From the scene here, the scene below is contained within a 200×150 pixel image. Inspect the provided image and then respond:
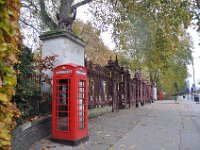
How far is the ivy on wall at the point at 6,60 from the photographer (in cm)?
229

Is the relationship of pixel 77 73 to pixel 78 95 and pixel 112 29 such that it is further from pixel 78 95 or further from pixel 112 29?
pixel 112 29

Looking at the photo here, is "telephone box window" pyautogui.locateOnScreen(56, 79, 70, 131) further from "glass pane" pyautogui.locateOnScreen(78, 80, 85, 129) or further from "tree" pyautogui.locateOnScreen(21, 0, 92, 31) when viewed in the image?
"tree" pyautogui.locateOnScreen(21, 0, 92, 31)

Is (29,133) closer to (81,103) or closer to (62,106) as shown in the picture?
(62,106)

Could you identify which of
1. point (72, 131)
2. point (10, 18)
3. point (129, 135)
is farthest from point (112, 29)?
point (10, 18)

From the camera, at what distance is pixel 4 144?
2.29 metres

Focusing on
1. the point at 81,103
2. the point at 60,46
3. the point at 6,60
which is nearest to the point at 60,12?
the point at 60,46

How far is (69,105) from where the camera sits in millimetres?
6477

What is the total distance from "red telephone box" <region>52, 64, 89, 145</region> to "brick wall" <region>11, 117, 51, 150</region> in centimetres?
35

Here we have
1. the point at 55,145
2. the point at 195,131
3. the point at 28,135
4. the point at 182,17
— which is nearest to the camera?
the point at 28,135

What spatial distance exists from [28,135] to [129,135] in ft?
10.1

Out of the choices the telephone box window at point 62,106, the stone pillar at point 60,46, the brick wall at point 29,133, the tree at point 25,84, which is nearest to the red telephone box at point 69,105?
the telephone box window at point 62,106

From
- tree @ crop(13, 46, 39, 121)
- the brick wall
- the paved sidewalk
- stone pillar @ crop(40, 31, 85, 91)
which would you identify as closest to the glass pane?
the paved sidewalk

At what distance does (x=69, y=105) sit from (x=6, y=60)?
13.6ft

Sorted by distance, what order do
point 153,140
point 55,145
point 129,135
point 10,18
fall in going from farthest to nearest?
point 129,135 → point 153,140 → point 55,145 → point 10,18
